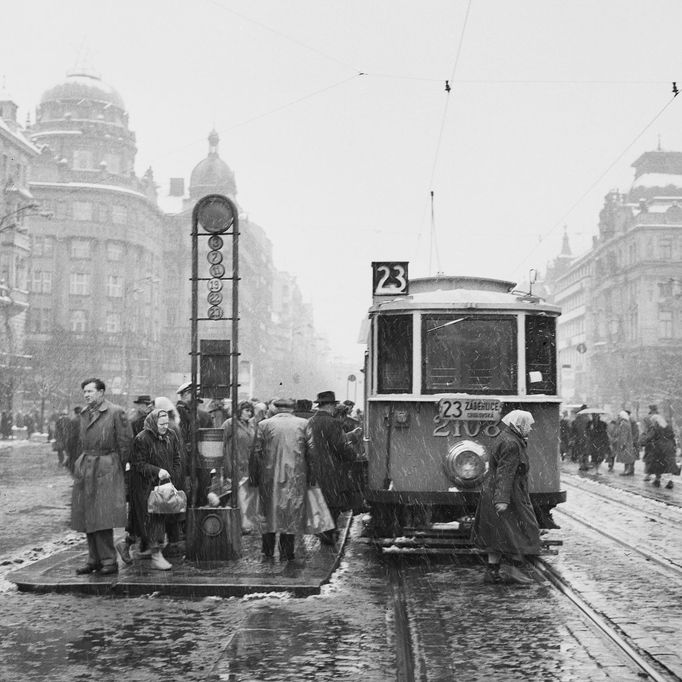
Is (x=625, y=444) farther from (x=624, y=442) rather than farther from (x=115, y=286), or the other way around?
(x=115, y=286)

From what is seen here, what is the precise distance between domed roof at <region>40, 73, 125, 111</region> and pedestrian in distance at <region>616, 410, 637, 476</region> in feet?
214

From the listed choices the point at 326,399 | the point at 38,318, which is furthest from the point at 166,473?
the point at 38,318

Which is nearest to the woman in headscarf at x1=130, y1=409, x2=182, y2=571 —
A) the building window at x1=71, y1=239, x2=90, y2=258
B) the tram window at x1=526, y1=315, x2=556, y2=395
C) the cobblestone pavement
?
the cobblestone pavement

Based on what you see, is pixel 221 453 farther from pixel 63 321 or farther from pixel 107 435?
pixel 63 321

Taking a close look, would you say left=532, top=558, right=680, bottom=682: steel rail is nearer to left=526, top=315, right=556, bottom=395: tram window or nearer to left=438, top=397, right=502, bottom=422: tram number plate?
left=438, top=397, right=502, bottom=422: tram number plate

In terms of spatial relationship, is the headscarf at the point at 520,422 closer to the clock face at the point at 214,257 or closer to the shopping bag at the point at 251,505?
the shopping bag at the point at 251,505

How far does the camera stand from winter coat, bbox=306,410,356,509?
11.9 m

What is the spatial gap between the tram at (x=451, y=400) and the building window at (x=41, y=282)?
74.3 meters

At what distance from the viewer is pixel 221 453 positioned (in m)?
10.6

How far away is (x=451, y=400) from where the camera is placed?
35.0ft

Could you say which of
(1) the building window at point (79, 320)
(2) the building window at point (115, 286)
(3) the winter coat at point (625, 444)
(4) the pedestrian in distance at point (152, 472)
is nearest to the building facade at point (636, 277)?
(2) the building window at point (115, 286)

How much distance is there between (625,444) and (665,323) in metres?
61.2

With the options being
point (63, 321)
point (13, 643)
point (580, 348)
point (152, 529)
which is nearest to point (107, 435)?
point (152, 529)

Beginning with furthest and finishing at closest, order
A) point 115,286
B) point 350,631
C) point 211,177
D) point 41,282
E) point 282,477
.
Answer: point 211,177, point 115,286, point 41,282, point 282,477, point 350,631
